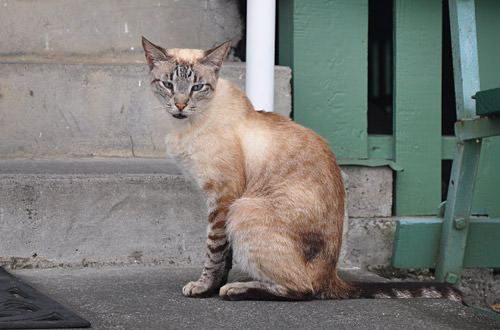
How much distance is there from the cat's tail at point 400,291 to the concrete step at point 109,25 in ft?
6.80

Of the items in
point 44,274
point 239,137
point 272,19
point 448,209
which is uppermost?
point 272,19

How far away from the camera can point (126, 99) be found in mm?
3686

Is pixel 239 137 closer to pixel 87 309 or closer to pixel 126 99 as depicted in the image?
pixel 87 309

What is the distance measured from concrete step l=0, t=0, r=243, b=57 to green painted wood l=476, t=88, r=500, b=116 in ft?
6.07

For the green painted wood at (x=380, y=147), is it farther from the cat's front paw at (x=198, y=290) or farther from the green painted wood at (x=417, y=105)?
the cat's front paw at (x=198, y=290)

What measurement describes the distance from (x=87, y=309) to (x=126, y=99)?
1.62 m

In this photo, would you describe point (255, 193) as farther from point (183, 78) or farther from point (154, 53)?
point (154, 53)

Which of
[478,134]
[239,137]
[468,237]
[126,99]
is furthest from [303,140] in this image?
[126,99]

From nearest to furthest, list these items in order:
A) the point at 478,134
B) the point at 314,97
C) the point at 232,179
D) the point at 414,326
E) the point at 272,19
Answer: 1. the point at 414,326
2. the point at 232,179
3. the point at 478,134
4. the point at 272,19
5. the point at 314,97

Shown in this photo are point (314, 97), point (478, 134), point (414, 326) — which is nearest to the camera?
point (414, 326)

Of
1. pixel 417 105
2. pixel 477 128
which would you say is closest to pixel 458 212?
pixel 477 128

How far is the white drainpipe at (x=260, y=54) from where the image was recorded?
3510mm

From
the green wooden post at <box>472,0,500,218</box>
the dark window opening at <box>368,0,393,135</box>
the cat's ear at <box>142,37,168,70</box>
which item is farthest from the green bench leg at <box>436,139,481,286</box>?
the dark window opening at <box>368,0,393,135</box>

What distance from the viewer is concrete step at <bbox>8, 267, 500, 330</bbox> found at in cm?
224
